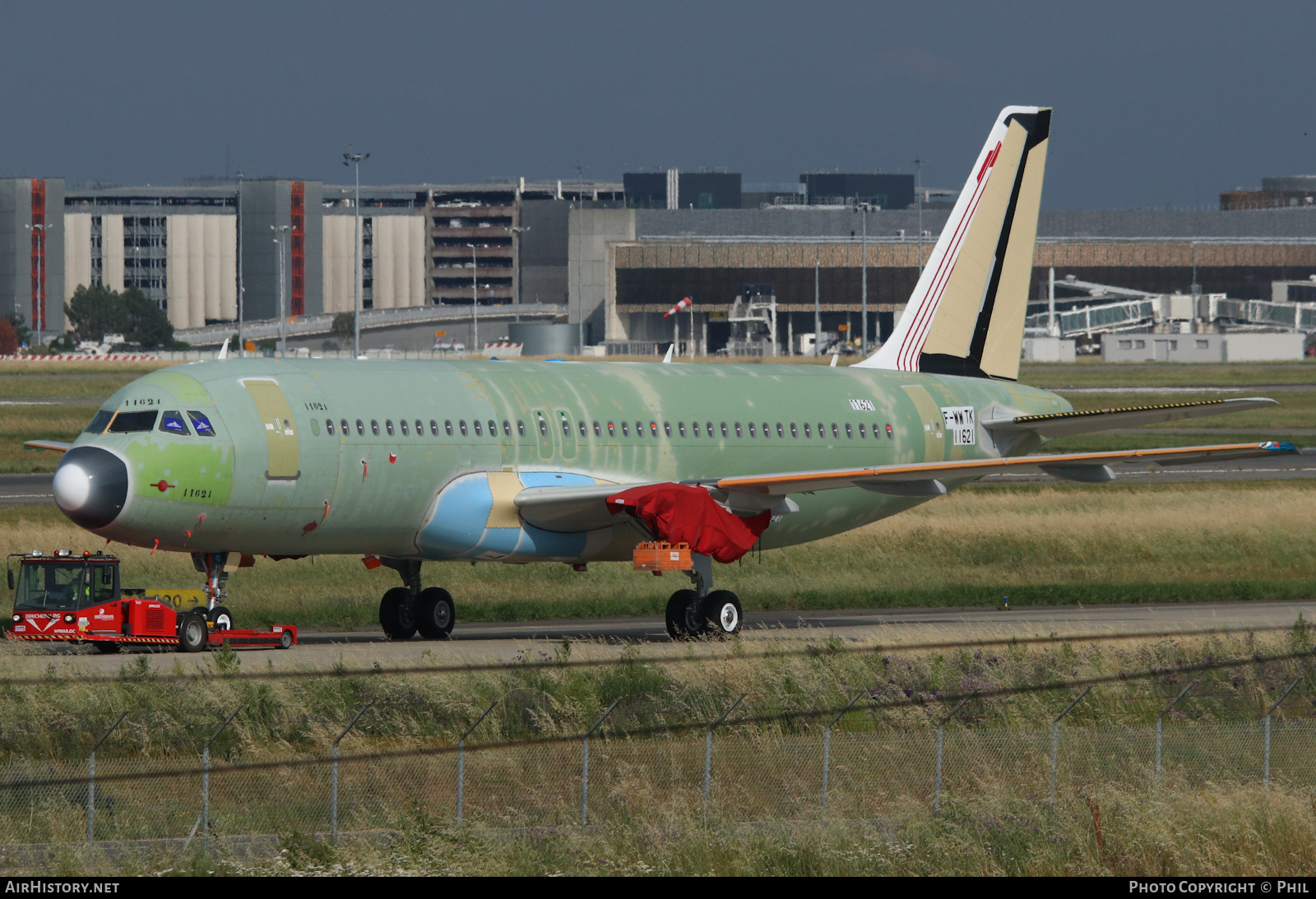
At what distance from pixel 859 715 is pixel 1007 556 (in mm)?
26040

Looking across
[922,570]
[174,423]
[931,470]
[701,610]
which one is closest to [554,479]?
[701,610]

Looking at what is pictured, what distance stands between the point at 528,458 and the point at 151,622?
27.1ft

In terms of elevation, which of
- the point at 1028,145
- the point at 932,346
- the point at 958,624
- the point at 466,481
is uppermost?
the point at 1028,145

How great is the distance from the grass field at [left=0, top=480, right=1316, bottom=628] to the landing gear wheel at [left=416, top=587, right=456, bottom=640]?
13.8 feet

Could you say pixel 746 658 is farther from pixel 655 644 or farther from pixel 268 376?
pixel 268 376

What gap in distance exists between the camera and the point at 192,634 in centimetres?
3162

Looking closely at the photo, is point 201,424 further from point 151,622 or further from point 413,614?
point 413,614

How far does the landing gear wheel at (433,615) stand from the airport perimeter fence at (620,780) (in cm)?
1256

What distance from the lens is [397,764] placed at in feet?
73.9

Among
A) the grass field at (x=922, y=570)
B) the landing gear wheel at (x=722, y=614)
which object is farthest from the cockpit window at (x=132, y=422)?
the landing gear wheel at (x=722, y=614)

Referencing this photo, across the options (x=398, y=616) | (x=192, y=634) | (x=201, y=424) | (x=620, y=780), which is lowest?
(x=620, y=780)

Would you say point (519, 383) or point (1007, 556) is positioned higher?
point (519, 383)

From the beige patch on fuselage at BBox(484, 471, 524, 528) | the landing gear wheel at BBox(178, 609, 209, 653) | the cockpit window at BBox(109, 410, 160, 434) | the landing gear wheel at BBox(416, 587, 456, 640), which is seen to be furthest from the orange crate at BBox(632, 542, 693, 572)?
the cockpit window at BBox(109, 410, 160, 434)

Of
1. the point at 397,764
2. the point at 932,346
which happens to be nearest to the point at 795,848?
the point at 397,764
